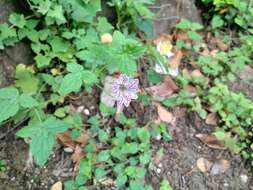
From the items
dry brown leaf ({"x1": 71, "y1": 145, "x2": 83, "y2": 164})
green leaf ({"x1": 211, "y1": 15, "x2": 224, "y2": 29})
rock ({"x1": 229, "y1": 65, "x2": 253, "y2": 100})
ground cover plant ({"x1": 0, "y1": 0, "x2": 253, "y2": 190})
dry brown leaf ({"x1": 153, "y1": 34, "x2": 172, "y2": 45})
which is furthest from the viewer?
green leaf ({"x1": 211, "y1": 15, "x2": 224, "y2": 29})

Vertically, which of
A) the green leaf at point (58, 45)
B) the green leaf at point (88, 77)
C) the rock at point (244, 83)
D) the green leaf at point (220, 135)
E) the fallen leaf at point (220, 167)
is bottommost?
the fallen leaf at point (220, 167)

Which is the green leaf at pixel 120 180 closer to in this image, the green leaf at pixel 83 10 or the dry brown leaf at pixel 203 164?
the dry brown leaf at pixel 203 164

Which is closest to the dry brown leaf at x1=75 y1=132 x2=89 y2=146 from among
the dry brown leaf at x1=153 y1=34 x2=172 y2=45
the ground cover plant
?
the ground cover plant

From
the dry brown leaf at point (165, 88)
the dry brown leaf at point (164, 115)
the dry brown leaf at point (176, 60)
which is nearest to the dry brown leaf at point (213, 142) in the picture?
the dry brown leaf at point (164, 115)

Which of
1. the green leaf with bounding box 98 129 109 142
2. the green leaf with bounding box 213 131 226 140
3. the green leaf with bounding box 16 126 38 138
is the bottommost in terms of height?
the green leaf with bounding box 213 131 226 140

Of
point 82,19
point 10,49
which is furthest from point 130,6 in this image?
point 10,49

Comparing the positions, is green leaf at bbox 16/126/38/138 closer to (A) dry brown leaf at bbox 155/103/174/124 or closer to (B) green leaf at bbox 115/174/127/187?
(B) green leaf at bbox 115/174/127/187

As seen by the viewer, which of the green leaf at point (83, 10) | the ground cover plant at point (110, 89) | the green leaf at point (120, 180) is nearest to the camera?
the ground cover plant at point (110, 89)
